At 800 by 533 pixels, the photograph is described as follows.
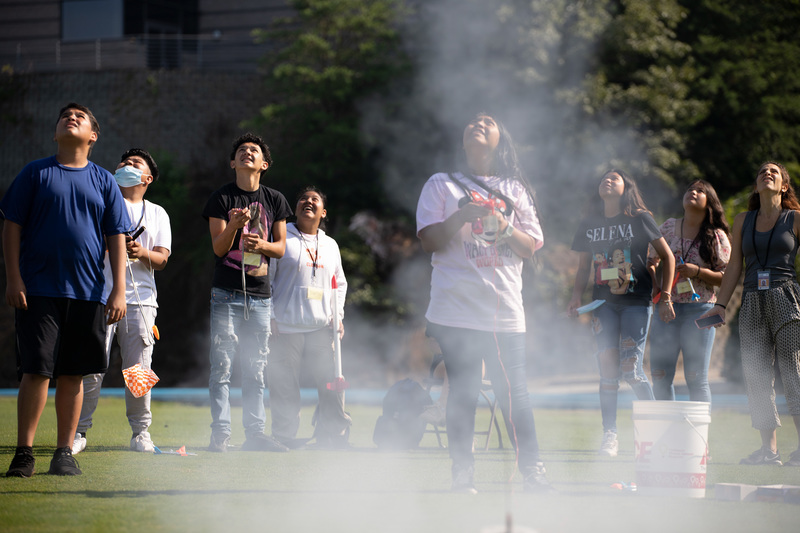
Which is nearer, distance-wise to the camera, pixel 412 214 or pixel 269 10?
pixel 412 214

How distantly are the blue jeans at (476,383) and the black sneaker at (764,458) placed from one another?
171cm

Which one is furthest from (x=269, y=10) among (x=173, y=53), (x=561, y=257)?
(x=561, y=257)

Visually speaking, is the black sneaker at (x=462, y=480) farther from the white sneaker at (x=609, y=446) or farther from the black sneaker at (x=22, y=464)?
the black sneaker at (x=22, y=464)

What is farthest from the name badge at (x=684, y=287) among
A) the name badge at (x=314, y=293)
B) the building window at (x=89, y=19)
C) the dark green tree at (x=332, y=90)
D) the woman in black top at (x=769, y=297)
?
the building window at (x=89, y=19)

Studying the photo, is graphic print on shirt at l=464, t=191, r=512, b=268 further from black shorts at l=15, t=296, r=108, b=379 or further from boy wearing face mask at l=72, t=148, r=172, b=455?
boy wearing face mask at l=72, t=148, r=172, b=455

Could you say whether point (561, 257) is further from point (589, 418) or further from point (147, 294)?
point (147, 294)

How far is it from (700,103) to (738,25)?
2356 millimetres

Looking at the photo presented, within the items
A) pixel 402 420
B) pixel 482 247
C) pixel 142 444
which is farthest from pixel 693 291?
pixel 142 444

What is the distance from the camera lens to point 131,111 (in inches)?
710

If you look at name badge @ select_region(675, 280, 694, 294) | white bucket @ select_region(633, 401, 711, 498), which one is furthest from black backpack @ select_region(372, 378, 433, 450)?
white bucket @ select_region(633, 401, 711, 498)

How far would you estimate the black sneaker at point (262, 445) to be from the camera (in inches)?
191

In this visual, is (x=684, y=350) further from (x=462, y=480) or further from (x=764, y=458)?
(x=462, y=480)

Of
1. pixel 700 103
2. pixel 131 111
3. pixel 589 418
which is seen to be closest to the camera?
pixel 589 418

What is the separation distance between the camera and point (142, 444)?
4750 mm
